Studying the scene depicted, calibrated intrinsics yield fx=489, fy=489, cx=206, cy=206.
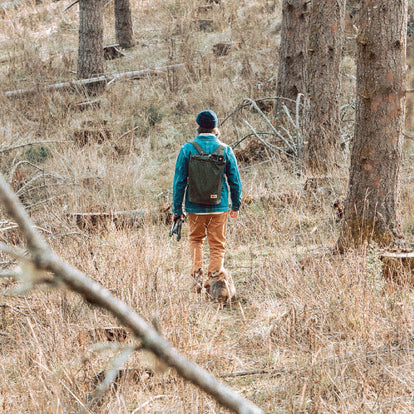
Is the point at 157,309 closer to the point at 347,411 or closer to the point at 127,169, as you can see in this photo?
the point at 347,411

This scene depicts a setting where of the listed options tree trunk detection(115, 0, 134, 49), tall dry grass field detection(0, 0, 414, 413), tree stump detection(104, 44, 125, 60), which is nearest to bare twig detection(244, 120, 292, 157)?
tall dry grass field detection(0, 0, 414, 413)

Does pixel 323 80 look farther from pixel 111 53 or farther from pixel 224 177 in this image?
pixel 111 53

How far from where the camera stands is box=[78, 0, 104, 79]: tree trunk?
37.1ft

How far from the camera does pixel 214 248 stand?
14.0ft

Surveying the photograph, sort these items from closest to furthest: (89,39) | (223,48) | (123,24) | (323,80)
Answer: (323,80) → (89,39) → (223,48) → (123,24)

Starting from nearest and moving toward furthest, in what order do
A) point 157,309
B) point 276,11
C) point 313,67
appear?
point 157,309, point 313,67, point 276,11

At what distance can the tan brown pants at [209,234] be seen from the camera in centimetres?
421

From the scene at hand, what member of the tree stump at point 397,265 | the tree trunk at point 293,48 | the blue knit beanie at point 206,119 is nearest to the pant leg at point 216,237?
the blue knit beanie at point 206,119

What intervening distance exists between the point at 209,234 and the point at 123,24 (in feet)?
36.0

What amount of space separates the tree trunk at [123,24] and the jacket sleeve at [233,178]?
10739mm

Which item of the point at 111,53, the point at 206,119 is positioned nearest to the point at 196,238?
the point at 206,119

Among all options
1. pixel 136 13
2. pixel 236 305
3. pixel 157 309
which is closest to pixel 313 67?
pixel 236 305

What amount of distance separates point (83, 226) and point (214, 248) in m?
1.90

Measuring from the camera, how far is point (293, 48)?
8312 mm
